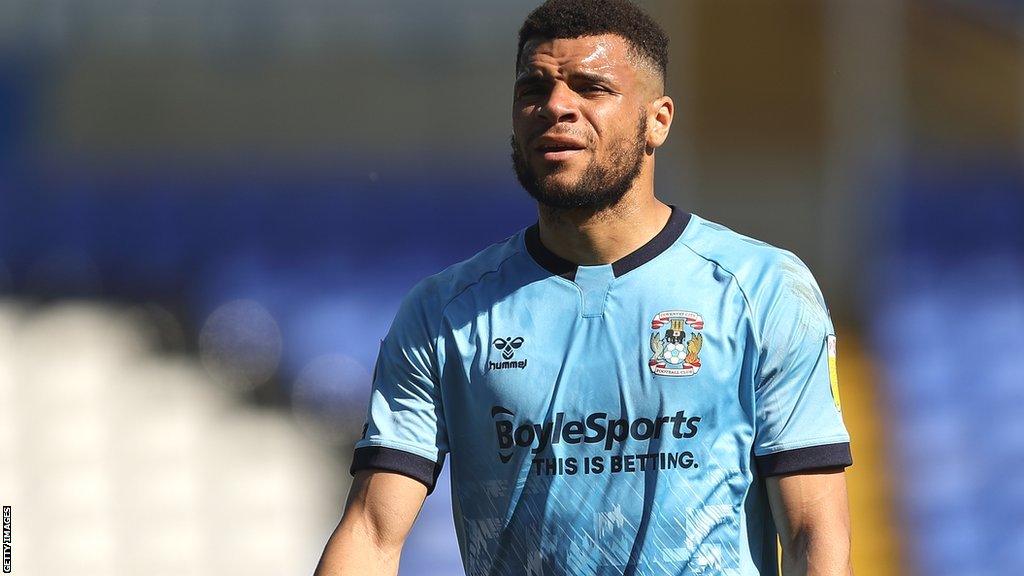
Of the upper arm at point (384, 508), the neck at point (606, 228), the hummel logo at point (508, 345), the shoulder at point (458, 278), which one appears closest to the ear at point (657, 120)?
the neck at point (606, 228)

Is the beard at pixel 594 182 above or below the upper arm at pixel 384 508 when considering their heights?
above

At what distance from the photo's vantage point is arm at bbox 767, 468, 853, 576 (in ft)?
6.46

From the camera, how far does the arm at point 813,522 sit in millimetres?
1968

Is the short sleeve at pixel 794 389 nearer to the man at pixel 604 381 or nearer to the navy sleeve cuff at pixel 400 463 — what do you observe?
the man at pixel 604 381

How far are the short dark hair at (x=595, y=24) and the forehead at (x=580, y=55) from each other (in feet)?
0.04

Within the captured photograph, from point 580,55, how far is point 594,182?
0.73ft

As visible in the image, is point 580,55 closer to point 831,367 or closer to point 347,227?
point 831,367

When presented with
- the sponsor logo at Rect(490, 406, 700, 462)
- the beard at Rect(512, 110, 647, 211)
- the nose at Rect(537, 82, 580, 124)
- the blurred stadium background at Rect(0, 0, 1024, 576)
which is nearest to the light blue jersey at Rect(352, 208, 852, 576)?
the sponsor logo at Rect(490, 406, 700, 462)

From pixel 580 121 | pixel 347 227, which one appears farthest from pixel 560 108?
pixel 347 227

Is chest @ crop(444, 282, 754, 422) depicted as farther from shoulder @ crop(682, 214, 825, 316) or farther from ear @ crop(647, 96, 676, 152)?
ear @ crop(647, 96, 676, 152)

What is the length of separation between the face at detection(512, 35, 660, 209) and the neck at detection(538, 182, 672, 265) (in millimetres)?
20

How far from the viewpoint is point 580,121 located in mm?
2191

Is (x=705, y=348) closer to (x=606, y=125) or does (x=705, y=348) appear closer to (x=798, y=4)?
(x=606, y=125)

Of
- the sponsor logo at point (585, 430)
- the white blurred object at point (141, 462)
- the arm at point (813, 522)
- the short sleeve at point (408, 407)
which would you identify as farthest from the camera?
the white blurred object at point (141, 462)
